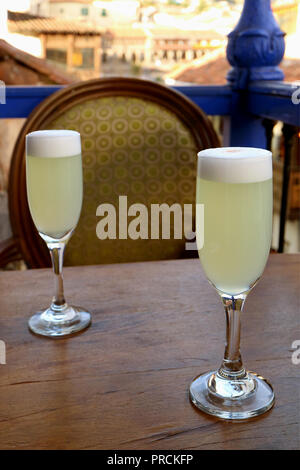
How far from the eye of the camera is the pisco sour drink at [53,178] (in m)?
0.51

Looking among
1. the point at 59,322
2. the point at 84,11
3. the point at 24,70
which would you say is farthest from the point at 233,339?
the point at 84,11

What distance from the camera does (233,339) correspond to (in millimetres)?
415

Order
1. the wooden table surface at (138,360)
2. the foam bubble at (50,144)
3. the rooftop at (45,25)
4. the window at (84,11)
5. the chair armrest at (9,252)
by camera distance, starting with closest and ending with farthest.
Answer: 1. the wooden table surface at (138,360)
2. the foam bubble at (50,144)
3. the chair armrest at (9,252)
4. the rooftop at (45,25)
5. the window at (84,11)

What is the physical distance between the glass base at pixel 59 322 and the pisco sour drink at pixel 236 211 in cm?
18

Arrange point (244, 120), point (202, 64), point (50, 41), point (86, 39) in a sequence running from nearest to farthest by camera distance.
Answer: point (244, 120)
point (202, 64)
point (50, 41)
point (86, 39)

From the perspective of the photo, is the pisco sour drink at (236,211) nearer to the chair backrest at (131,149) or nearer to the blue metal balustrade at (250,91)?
the chair backrest at (131,149)

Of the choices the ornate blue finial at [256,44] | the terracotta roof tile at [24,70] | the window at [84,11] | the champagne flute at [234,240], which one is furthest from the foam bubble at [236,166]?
the window at [84,11]

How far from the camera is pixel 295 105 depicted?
43.9 inches

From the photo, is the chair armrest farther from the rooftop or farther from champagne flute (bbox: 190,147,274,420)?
the rooftop

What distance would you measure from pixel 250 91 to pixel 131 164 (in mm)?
493

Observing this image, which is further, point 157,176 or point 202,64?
point 202,64

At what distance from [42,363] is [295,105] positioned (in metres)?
0.86

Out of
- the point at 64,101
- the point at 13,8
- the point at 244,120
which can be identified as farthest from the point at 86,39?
the point at 64,101
